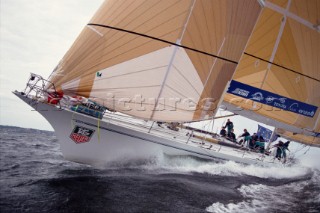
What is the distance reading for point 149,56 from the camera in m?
6.64

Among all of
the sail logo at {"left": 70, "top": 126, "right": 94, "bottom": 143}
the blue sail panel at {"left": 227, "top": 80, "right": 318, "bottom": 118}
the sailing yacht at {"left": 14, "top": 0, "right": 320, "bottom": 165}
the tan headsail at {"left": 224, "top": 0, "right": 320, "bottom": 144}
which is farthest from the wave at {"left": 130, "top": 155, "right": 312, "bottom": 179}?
the blue sail panel at {"left": 227, "top": 80, "right": 318, "bottom": 118}

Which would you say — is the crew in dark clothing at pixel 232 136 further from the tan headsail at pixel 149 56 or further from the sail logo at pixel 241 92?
the tan headsail at pixel 149 56

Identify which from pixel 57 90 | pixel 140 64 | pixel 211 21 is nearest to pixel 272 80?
pixel 211 21

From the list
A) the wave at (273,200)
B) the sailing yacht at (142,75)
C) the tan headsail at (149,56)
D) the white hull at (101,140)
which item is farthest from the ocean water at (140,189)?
the tan headsail at (149,56)

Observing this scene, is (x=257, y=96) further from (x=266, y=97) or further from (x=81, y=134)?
(x=81, y=134)

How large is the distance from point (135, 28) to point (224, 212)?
4.49 m

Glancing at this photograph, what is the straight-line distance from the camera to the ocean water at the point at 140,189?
474cm

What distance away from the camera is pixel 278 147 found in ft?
47.2

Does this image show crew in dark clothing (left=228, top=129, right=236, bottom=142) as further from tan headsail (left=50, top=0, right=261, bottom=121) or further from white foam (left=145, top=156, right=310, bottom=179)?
tan headsail (left=50, top=0, right=261, bottom=121)

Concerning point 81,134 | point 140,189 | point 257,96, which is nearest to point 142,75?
point 81,134

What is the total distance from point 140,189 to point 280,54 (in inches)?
357

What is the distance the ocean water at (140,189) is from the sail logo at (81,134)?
78 cm

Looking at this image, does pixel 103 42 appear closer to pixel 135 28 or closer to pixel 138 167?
pixel 135 28

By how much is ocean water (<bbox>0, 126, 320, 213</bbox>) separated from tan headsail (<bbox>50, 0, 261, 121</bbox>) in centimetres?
176
